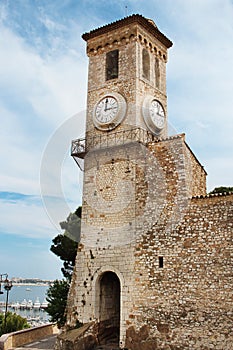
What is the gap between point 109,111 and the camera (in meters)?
16.5

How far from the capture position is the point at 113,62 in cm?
1741

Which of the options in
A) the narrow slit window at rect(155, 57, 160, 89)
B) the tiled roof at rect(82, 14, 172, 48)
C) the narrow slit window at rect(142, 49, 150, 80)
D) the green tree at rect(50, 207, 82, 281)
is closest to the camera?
the tiled roof at rect(82, 14, 172, 48)

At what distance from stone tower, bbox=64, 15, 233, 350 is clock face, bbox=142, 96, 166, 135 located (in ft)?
0.17

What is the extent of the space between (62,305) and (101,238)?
261 inches

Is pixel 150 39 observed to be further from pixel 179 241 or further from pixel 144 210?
pixel 179 241

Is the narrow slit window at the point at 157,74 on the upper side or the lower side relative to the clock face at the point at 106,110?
upper

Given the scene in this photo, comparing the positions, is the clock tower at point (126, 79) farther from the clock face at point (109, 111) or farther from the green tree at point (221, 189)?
the green tree at point (221, 189)

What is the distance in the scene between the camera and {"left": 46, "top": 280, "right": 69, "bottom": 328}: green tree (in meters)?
19.2

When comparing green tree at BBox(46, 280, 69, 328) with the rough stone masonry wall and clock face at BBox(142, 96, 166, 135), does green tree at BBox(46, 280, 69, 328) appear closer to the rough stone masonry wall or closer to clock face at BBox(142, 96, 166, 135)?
the rough stone masonry wall

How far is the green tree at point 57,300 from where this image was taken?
19.2 m

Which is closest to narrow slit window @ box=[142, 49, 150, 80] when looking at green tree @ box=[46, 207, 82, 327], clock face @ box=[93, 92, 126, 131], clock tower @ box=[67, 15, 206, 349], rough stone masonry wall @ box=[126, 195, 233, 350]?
clock tower @ box=[67, 15, 206, 349]

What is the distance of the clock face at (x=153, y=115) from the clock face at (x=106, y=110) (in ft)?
4.48

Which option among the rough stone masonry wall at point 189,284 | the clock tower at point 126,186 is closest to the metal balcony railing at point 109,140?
the clock tower at point 126,186

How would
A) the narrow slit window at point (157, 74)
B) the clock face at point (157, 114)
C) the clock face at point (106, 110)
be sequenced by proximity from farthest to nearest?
the narrow slit window at point (157, 74)
the clock face at point (157, 114)
the clock face at point (106, 110)
